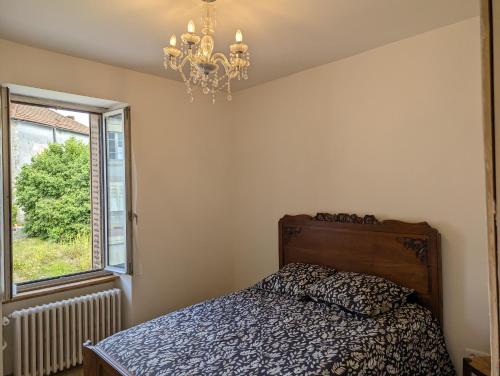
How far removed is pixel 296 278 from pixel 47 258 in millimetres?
2123

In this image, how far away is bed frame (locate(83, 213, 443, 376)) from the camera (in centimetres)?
229

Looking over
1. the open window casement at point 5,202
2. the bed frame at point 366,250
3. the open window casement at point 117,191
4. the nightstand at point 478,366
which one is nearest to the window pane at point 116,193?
the open window casement at point 117,191

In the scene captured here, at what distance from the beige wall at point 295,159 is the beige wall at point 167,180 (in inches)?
0.4

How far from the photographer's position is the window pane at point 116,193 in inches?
116

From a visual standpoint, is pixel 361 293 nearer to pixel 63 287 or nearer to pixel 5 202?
pixel 63 287

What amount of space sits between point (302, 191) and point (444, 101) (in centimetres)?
137

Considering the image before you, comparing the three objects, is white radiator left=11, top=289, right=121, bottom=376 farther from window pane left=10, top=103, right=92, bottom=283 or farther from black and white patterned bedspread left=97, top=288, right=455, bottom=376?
black and white patterned bedspread left=97, top=288, right=455, bottom=376

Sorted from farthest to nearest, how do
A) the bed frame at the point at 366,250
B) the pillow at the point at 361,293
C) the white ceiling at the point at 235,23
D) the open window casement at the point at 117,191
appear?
the open window casement at the point at 117,191 < the bed frame at the point at 366,250 < the pillow at the point at 361,293 < the white ceiling at the point at 235,23

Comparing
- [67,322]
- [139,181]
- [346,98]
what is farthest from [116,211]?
[346,98]

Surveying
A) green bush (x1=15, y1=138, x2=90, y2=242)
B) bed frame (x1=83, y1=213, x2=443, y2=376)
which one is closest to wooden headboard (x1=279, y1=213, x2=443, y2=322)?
bed frame (x1=83, y1=213, x2=443, y2=376)

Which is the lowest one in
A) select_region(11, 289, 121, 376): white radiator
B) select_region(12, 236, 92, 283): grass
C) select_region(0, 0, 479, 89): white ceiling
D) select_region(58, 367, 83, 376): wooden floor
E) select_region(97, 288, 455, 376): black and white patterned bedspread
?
select_region(58, 367, 83, 376): wooden floor

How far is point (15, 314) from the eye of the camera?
2.40 metres

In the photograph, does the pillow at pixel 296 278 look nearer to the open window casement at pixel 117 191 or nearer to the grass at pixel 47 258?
the open window casement at pixel 117 191

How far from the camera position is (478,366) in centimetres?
188
